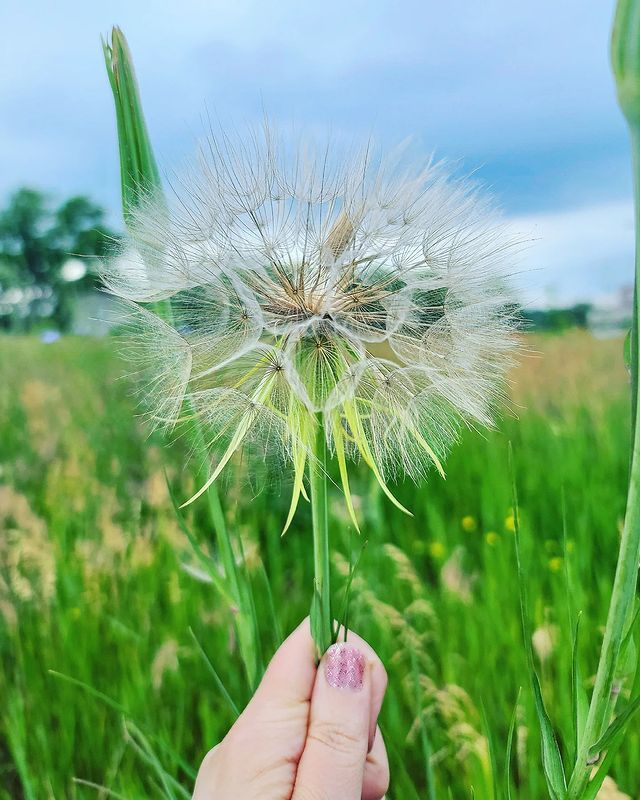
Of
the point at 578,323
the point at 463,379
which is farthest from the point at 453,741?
the point at 578,323

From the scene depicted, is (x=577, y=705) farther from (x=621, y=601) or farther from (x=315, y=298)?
(x=315, y=298)

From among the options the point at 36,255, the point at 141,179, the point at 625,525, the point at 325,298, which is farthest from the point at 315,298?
the point at 36,255

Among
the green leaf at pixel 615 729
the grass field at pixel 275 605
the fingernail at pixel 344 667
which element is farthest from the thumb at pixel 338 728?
the green leaf at pixel 615 729

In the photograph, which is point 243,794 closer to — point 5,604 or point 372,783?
point 372,783

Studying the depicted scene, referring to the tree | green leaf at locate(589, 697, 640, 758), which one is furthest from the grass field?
the tree

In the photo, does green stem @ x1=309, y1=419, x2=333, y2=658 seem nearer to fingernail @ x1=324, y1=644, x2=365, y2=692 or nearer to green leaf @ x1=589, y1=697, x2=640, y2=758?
fingernail @ x1=324, y1=644, x2=365, y2=692
